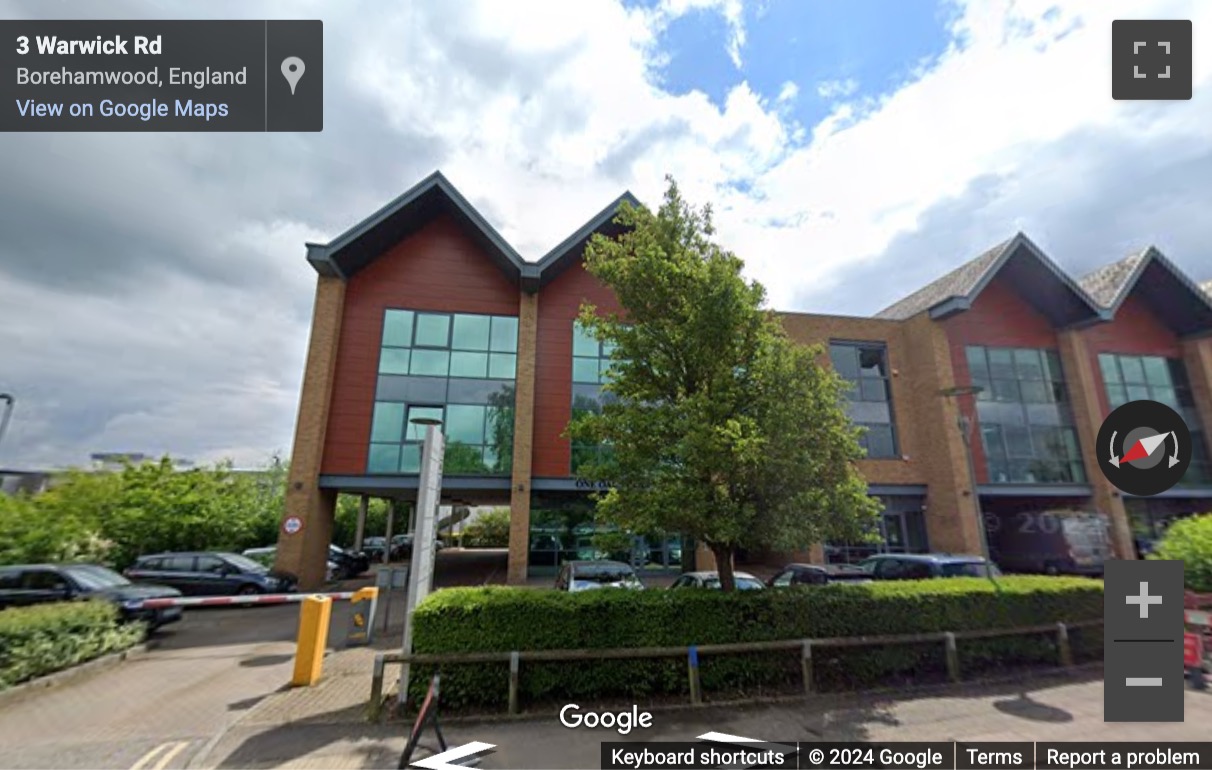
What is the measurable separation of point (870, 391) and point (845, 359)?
157 cm

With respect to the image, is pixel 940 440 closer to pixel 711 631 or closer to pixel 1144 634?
pixel 1144 634

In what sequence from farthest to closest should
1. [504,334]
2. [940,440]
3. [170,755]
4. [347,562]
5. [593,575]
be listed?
[347,562] < [940,440] < [504,334] < [593,575] < [170,755]

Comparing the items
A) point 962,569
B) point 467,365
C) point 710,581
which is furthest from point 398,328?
point 962,569

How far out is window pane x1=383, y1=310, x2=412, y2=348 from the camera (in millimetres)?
16391

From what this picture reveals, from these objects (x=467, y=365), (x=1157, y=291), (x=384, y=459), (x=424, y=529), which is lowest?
(x=424, y=529)

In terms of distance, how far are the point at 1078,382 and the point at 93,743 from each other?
92.1 feet

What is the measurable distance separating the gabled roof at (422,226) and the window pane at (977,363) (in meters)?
14.6

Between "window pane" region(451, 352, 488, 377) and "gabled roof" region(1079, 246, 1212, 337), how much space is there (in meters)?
23.0

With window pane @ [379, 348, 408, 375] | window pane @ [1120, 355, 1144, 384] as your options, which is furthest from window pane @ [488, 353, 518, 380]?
window pane @ [1120, 355, 1144, 384]

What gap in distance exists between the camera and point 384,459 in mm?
15320

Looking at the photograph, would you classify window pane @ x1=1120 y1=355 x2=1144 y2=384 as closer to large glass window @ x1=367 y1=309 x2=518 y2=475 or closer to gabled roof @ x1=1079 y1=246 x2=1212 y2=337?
gabled roof @ x1=1079 y1=246 x2=1212 y2=337

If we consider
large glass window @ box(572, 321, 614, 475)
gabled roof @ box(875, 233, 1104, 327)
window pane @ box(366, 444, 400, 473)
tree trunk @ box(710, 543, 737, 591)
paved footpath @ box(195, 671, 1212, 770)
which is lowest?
paved footpath @ box(195, 671, 1212, 770)

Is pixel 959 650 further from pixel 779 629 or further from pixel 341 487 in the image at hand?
pixel 341 487

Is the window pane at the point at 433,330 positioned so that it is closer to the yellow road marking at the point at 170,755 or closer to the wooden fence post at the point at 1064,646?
the yellow road marking at the point at 170,755
